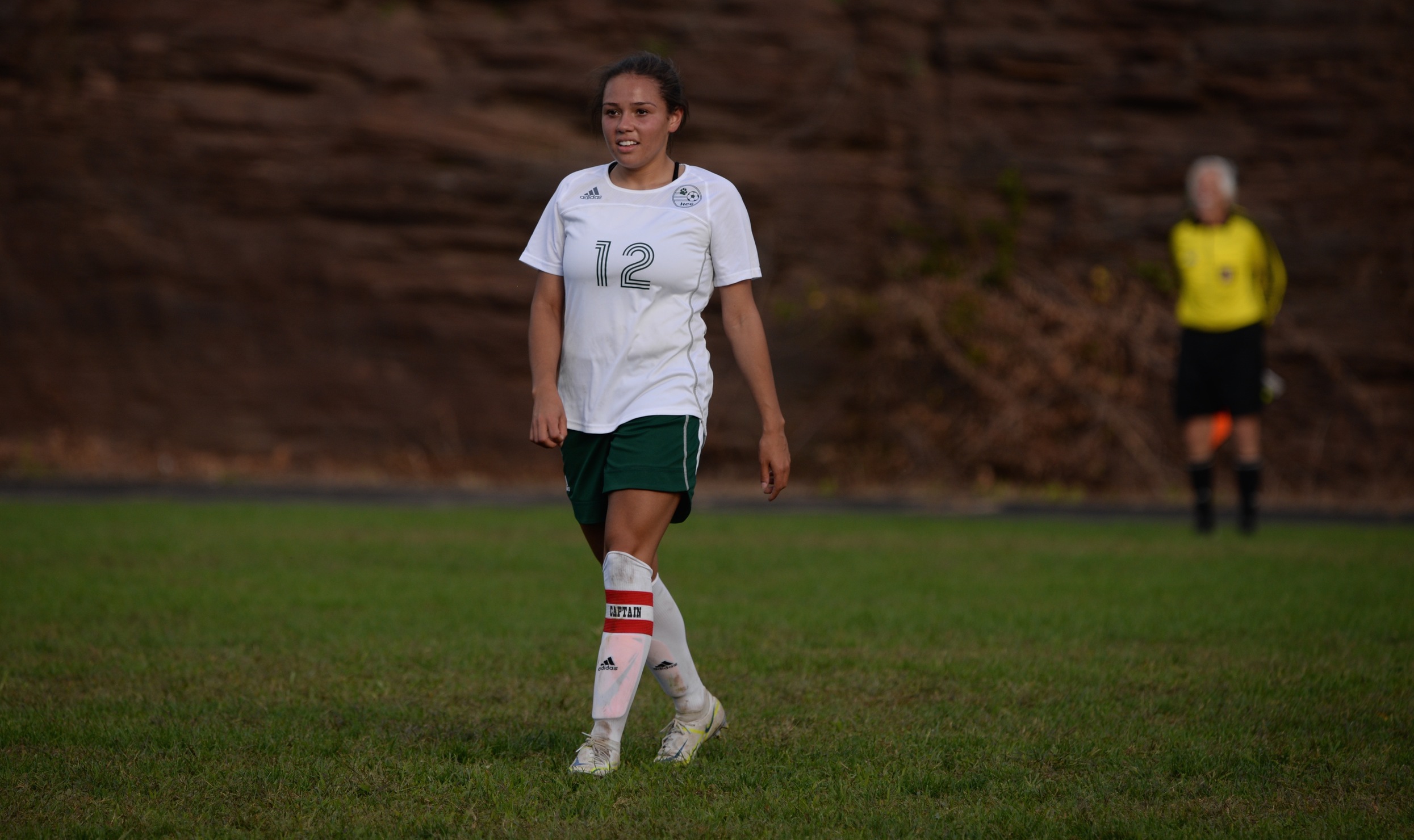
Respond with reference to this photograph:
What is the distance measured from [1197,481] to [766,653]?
19.2 ft

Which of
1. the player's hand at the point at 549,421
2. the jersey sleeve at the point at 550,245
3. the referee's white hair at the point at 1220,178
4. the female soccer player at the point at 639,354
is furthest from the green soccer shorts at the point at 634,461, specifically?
the referee's white hair at the point at 1220,178

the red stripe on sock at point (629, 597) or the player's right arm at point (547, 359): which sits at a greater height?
the player's right arm at point (547, 359)

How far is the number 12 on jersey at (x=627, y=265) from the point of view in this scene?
14.4ft

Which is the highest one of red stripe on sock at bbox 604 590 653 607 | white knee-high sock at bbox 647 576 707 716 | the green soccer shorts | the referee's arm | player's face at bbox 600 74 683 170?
player's face at bbox 600 74 683 170

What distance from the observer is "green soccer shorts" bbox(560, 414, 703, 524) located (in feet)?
14.1

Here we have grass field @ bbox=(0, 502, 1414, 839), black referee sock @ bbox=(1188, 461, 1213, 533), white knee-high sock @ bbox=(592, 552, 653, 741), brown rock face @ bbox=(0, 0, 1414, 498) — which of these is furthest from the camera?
brown rock face @ bbox=(0, 0, 1414, 498)

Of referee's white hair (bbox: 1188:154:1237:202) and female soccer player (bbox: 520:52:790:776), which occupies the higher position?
referee's white hair (bbox: 1188:154:1237:202)

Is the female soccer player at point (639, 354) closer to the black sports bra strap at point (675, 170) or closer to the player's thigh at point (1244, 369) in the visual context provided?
the black sports bra strap at point (675, 170)

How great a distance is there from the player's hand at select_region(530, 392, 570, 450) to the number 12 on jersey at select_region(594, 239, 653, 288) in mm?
382

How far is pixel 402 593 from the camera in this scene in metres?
7.56

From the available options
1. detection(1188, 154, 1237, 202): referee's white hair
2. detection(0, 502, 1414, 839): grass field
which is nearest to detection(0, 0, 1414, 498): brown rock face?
detection(1188, 154, 1237, 202): referee's white hair

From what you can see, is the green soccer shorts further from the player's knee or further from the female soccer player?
the player's knee

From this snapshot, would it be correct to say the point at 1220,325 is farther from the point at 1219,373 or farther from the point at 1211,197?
the point at 1211,197

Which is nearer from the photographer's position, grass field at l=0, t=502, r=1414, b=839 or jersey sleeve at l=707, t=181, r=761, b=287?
grass field at l=0, t=502, r=1414, b=839
